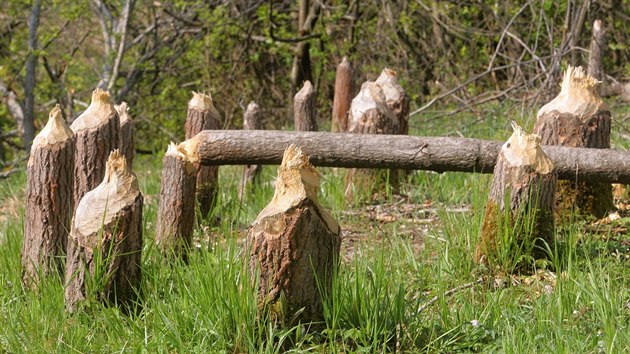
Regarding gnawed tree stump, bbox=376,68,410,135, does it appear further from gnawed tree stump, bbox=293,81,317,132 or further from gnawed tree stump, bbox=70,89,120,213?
gnawed tree stump, bbox=70,89,120,213

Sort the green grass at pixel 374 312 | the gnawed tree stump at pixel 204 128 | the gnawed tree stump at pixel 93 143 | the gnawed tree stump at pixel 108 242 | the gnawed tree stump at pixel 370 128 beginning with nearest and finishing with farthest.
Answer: the green grass at pixel 374 312
the gnawed tree stump at pixel 108 242
the gnawed tree stump at pixel 93 143
the gnawed tree stump at pixel 204 128
the gnawed tree stump at pixel 370 128

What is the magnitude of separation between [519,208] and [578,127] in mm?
1061

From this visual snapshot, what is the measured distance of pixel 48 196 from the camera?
453 centimetres

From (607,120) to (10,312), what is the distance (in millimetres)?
3275

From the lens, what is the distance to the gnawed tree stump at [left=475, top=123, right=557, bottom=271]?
438 centimetres

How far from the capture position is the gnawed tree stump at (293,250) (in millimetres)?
3492

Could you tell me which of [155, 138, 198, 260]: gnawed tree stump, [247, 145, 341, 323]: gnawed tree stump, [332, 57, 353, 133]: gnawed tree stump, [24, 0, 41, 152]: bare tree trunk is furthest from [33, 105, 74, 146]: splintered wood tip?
[24, 0, 41, 152]: bare tree trunk

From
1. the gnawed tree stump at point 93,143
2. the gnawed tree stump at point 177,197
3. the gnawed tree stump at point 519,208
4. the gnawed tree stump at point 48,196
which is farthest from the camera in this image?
the gnawed tree stump at point 177,197

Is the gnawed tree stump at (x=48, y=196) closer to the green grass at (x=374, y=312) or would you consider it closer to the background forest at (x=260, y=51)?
the green grass at (x=374, y=312)

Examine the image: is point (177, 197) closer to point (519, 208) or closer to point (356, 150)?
point (356, 150)

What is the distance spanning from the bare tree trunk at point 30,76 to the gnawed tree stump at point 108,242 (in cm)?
789

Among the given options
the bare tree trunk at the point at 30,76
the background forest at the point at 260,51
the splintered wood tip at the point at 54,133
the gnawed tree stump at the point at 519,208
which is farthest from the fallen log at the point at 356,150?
the background forest at the point at 260,51

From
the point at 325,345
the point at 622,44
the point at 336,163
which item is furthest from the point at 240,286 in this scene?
the point at 622,44

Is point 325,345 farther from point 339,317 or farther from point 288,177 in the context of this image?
point 288,177
